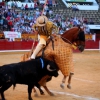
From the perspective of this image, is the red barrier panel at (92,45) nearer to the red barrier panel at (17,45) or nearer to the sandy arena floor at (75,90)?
the red barrier panel at (17,45)

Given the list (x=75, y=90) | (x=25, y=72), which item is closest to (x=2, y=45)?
(x=75, y=90)

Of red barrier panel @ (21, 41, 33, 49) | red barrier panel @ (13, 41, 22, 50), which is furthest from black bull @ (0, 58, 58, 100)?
red barrier panel @ (21, 41, 33, 49)

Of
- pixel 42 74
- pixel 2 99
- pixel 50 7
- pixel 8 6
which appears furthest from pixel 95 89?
pixel 50 7

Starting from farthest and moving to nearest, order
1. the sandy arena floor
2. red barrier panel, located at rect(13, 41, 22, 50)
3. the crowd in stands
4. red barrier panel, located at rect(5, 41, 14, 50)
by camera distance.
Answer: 1. the crowd in stands
2. red barrier panel, located at rect(13, 41, 22, 50)
3. red barrier panel, located at rect(5, 41, 14, 50)
4. the sandy arena floor

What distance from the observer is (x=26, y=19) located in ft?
68.3

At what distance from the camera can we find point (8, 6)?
21734 millimetres

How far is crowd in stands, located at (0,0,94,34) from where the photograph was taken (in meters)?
19.6

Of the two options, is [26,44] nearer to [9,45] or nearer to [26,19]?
[9,45]

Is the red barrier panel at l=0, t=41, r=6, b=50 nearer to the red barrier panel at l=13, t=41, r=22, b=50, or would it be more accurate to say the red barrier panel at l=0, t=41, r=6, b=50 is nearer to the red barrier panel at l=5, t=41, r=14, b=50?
the red barrier panel at l=5, t=41, r=14, b=50

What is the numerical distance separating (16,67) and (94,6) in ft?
64.8

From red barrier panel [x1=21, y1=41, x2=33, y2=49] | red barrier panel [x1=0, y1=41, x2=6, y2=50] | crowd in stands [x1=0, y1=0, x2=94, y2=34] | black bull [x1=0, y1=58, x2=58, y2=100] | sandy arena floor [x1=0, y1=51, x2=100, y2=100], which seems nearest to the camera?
black bull [x1=0, y1=58, x2=58, y2=100]

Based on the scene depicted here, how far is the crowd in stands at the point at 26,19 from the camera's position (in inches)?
770

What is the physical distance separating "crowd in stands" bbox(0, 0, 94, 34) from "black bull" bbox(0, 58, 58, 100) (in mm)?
12786

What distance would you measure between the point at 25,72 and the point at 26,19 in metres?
15.0
